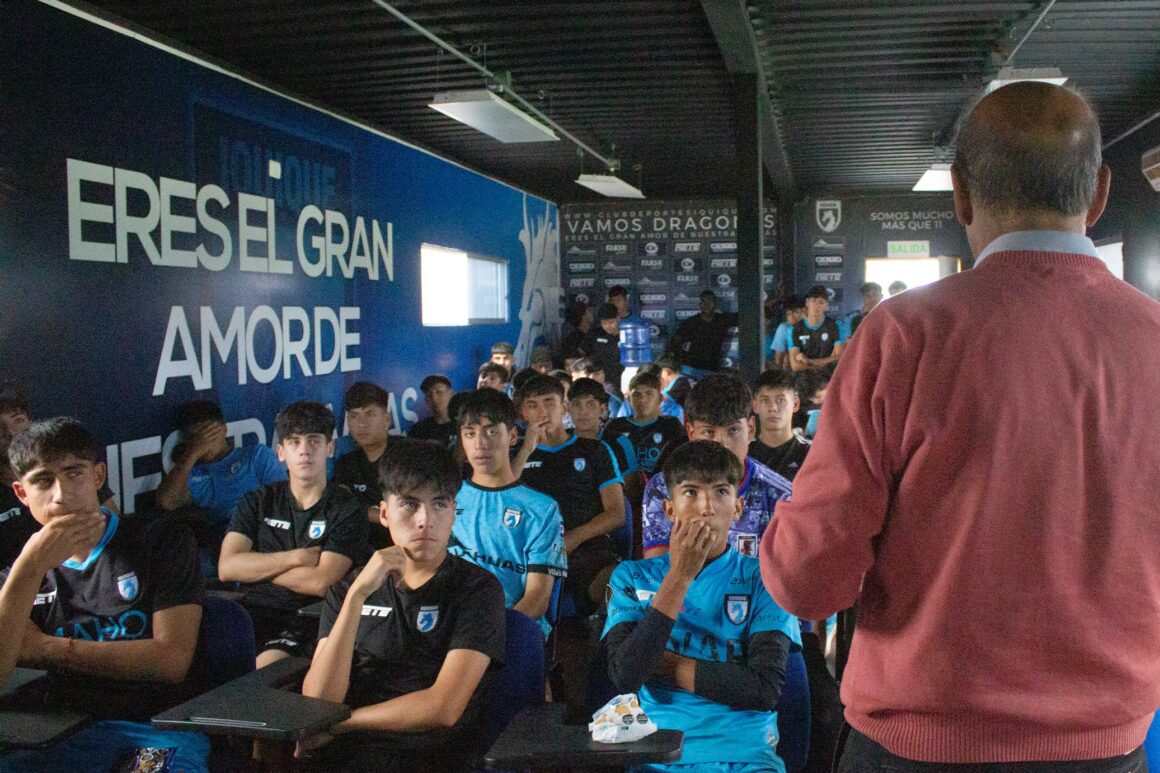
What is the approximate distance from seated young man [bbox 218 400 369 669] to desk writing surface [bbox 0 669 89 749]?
991mm

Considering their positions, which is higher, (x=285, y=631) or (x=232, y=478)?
(x=232, y=478)

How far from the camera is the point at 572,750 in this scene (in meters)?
1.83

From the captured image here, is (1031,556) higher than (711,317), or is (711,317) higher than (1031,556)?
(711,317)

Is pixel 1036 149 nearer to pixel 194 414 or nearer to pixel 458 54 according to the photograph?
pixel 194 414

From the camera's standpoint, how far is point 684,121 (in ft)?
28.5

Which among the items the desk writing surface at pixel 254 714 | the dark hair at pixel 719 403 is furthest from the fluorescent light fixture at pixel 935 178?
the desk writing surface at pixel 254 714

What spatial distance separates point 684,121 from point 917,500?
8059 mm

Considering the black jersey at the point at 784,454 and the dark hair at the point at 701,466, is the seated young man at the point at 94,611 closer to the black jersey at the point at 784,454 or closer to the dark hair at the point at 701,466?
the dark hair at the point at 701,466

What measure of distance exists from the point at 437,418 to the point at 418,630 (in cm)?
410

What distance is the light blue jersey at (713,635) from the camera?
2156 mm

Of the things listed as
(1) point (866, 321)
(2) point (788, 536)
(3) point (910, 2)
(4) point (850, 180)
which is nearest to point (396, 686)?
(2) point (788, 536)

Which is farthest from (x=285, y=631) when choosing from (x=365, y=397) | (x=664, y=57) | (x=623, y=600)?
(x=664, y=57)

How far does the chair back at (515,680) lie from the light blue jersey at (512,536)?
0.74 metres

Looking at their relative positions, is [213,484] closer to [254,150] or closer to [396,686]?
[254,150]
